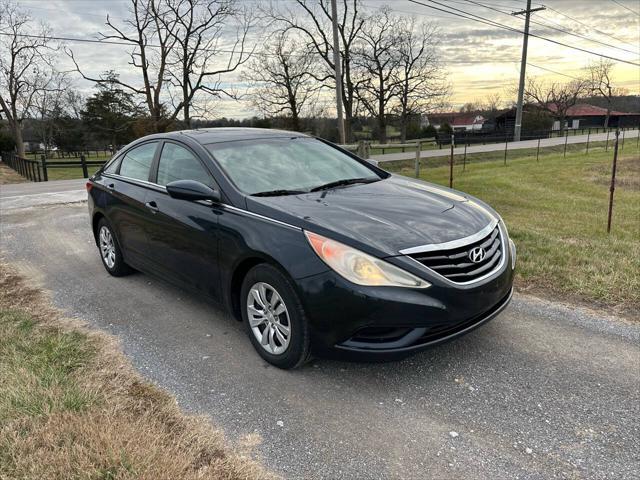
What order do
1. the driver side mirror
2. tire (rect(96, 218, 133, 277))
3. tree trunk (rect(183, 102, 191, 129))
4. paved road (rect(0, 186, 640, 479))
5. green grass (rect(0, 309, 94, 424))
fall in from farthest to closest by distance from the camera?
tree trunk (rect(183, 102, 191, 129)) < tire (rect(96, 218, 133, 277)) < the driver side mirror < green grass (rect(0, 309, 94, 424)) < paved road (rect(0, 186, 640, 479))

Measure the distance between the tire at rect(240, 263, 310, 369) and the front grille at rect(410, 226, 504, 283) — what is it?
79 cm

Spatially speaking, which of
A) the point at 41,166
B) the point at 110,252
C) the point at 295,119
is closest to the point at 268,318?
the point at 110,252

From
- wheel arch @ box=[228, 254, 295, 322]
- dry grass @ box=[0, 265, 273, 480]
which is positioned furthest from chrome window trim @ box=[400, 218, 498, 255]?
dry grass @ box=[0, 265, 273, 480]

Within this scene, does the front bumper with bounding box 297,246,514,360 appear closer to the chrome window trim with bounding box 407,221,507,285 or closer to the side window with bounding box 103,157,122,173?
the chrome window trim with bounding box 407,221,507,285

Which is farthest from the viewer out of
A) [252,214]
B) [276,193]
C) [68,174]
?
[68,174]

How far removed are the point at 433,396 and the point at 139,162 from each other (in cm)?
348

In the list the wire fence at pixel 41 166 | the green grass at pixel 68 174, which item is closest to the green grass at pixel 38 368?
the wire fence at pixel 41 166

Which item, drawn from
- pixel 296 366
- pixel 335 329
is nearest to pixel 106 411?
pixel 296 366

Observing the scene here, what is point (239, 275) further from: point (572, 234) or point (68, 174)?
point (68, 174)

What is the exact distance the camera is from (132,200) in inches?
178

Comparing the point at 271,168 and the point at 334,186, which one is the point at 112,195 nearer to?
the point at 271,168

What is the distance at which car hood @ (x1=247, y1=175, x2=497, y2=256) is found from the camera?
288 centimetres

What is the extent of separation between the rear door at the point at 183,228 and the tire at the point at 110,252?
962mm

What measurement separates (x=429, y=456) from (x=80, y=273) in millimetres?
4557
